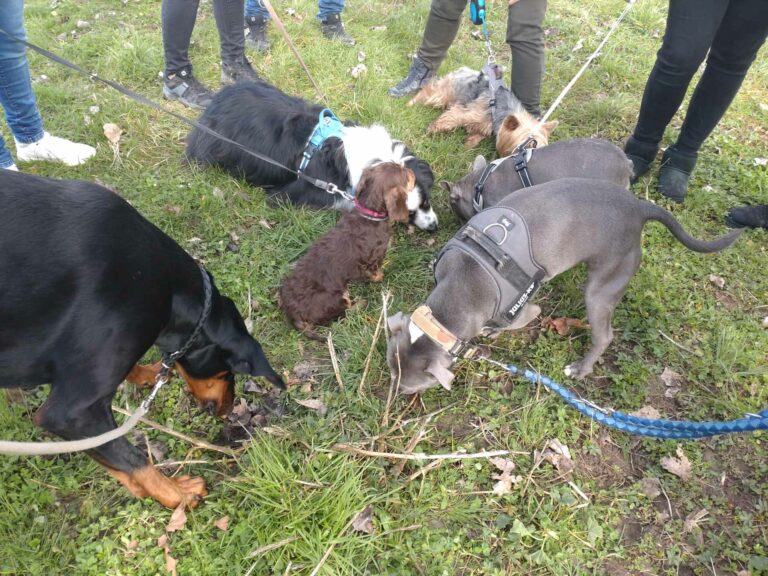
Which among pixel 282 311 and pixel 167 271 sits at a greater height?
pixel 167 271

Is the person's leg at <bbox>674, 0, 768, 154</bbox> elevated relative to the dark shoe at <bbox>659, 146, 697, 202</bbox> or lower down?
elevated

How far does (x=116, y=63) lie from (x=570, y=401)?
609cm

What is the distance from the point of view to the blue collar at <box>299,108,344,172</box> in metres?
4.30

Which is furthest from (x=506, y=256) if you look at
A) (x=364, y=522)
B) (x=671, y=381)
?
(x=364, y=522)

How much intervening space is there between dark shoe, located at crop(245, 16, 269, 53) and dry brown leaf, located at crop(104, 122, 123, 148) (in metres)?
2.20

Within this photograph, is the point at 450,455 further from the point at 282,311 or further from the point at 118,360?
the point at 118,360

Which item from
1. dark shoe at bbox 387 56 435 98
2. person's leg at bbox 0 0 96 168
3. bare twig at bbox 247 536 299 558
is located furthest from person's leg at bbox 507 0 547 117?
bare twig at bbox 247 536 299 558

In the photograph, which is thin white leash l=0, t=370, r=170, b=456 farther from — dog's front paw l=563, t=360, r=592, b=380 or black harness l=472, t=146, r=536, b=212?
black harness l=472, t=146, r=536, b=212

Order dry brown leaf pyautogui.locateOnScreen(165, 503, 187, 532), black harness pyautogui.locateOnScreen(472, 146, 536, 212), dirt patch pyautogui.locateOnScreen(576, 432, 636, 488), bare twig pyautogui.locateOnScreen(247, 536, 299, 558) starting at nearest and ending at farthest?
bare twig pyautogui.locateOnScreen(247, 536, 299, 558)
dry brown leaf pyautogui.locateOnScreen(165, 503, 187, 532)
dirt patch pyautogui.locateOnScreen(576, 432, 636, 488)
black harness pyautogui.locateOnScreen(472, 146, 536, 212)

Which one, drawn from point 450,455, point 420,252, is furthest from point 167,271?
point 420,252

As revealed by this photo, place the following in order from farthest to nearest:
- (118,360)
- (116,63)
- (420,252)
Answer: (116,63) → (420,252) → (118,360)

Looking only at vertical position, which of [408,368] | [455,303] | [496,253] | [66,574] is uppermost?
[496,253]

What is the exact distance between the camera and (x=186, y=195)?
14.0ft

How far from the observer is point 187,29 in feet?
15.9
